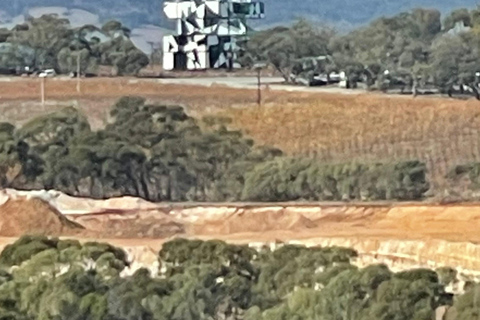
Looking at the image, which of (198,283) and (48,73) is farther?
(48,73)

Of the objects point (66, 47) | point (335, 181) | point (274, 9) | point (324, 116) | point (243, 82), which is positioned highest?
point (274, 9)

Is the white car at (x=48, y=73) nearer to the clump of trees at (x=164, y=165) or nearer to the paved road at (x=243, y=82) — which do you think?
the clump of trees at (x=164, y=165)

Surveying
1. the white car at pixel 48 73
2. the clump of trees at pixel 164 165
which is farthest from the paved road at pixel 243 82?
the white car at pixel 48 73

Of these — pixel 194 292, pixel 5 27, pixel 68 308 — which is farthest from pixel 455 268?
pixel 5 27

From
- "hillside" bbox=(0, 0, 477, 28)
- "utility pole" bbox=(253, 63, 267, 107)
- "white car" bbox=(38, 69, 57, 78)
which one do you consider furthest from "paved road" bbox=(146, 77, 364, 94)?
"white car" bbox=(38, 69, 57, 78)

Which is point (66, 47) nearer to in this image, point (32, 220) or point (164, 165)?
point (164, 165)

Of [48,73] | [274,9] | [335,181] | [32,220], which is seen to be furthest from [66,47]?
[335,181]
